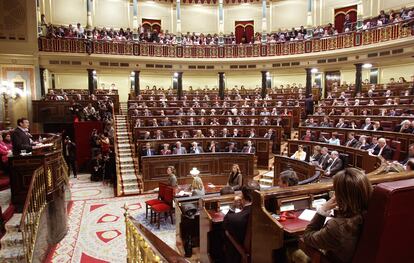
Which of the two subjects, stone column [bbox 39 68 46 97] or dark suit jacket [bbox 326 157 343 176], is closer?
dark suit jacket [bbox 326 157 343 176]

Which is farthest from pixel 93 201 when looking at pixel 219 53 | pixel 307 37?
pixel 307 37

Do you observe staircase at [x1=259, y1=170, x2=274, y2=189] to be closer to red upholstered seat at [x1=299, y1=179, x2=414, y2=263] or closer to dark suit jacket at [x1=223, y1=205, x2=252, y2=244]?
dark suit jacket at [x1=223, y1=205, x2=252, y2=244]

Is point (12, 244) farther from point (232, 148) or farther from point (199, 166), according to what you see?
point (232, 148)

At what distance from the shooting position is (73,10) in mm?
17828

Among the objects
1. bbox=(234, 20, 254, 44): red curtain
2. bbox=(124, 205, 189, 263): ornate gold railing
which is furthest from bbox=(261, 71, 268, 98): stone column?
bbox=(124, 205, 189, 263): ornate gold railing

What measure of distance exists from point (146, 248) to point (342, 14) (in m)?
19.5

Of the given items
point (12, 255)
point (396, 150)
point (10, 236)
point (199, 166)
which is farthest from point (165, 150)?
point (396, 150)

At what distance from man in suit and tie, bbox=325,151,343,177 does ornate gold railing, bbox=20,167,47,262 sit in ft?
17.7

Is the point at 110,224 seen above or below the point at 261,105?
below

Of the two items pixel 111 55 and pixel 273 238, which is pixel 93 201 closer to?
pixel 273 238

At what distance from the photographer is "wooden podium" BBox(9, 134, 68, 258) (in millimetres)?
4324

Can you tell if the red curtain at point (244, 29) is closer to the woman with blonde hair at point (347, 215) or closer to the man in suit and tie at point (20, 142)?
the man in suit and tie at point (20, 142)

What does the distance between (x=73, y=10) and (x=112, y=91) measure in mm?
5936

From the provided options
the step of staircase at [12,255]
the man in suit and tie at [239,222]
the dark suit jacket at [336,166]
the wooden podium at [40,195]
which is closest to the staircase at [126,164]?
the wooden podium at [40,195]
